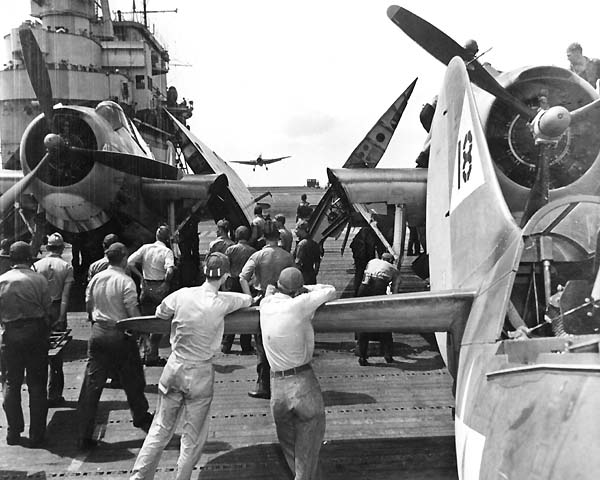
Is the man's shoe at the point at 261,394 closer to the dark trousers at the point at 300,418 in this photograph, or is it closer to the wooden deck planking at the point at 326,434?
the wooden deck planking at the point at 326,434

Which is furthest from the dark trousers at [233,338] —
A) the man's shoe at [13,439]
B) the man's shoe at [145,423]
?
the man's shoe at [13,439]

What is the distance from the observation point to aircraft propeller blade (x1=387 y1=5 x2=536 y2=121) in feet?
23.6

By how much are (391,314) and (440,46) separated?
173 inches

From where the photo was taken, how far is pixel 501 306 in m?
3.43

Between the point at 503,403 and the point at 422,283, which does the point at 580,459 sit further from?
the point at 422,283

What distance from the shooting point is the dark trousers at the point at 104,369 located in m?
5.29

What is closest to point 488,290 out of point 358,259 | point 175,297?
point 175,297

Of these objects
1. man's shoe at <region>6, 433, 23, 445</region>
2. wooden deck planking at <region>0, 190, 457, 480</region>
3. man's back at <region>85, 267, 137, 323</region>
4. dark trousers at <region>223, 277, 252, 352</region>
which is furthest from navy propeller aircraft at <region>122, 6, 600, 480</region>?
dark trousers at <region>223, 277, 252, 352</region>

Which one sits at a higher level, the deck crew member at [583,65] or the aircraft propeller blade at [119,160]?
the deck crew member at [583,65]

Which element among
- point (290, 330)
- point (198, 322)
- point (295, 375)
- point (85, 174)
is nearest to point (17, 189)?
point (85, 174)

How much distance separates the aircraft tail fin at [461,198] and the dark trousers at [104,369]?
3048 millimetres

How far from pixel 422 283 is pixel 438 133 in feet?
23.5

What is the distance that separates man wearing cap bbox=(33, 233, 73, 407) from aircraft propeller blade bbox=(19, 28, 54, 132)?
181 inches

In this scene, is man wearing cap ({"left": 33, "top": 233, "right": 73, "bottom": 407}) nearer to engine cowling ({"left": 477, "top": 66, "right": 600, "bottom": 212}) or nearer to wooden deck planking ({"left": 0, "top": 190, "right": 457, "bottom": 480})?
wooden deck planking ({"left": 0, "top": 190, "right": 457, "bottom": 480})
